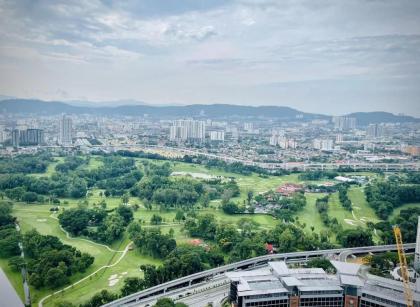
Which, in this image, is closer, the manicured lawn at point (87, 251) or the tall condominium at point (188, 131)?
the manicured lawn at point (87, 251)

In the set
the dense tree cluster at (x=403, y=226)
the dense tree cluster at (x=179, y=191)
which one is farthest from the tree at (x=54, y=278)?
the dense tree cluster at (x=403, y=226)

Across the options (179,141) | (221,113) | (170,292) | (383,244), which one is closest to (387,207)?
(383,244)

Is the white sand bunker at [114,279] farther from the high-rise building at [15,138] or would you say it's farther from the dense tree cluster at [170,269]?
the high-rise building at [15,138]

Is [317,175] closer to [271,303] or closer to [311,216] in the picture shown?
[311,216]

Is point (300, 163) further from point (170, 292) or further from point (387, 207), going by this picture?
point (170, 292)

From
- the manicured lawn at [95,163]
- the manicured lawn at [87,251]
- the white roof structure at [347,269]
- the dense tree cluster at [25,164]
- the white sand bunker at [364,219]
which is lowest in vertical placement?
the manicured lawn at [87,251]

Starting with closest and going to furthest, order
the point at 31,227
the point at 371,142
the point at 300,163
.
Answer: the point at 31,227, the point at 300,163, the point at 371,142
